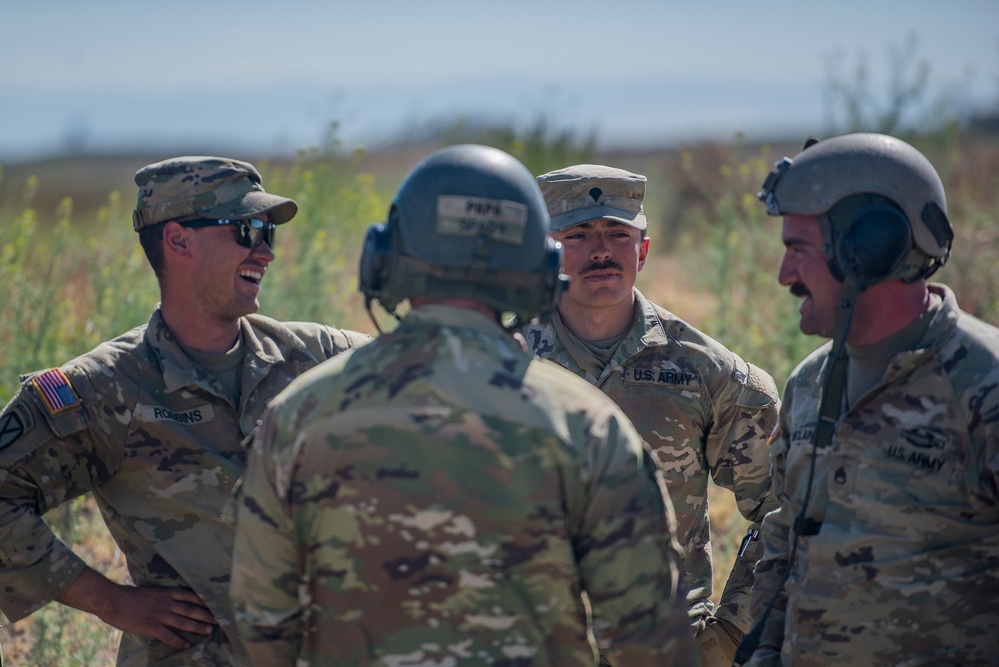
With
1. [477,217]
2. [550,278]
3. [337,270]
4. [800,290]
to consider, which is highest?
[477,217]

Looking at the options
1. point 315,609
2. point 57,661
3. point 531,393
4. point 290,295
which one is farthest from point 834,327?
point 290,295

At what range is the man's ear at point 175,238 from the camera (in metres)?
3.90

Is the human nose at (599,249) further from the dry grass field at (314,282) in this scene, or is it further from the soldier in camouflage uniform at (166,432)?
the dry grass field at (314,282)

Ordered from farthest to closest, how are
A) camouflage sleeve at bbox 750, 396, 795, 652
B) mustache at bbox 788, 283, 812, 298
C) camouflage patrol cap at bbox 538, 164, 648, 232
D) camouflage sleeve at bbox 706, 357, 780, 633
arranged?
camouflage patrol cap at bbox 538, 164, 648, 232 → camouflage sleeve at bbox 706, 357, 780, 633 → camouflage sleeve at bbox 750, 396, 795, 652 → mustache at bbox 788, 283, 812, 298

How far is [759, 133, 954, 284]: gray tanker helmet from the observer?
301 centimetres

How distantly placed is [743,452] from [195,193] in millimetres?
2322

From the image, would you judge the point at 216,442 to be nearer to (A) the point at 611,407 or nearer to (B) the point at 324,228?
(A) the point at 611,407

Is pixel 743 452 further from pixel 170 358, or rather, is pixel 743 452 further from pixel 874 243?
pixel 170 358

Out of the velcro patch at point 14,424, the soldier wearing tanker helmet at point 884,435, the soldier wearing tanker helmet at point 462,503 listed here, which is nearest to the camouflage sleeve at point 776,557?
the soldier wearing tanker helmet at point 884,435

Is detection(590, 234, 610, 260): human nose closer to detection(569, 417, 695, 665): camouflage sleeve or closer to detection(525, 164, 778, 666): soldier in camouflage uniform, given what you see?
detection(525, 164, 778, 666): soldier in camouflage uniform

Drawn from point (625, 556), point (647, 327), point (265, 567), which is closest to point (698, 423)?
point (647, 327)

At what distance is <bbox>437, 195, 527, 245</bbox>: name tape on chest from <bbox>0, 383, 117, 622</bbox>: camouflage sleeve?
1.73 metres

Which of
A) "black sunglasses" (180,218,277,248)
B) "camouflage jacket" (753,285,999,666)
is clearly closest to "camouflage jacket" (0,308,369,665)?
"black sunglasses" (180,218,277,248)

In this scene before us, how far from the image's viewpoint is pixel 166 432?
370cm
